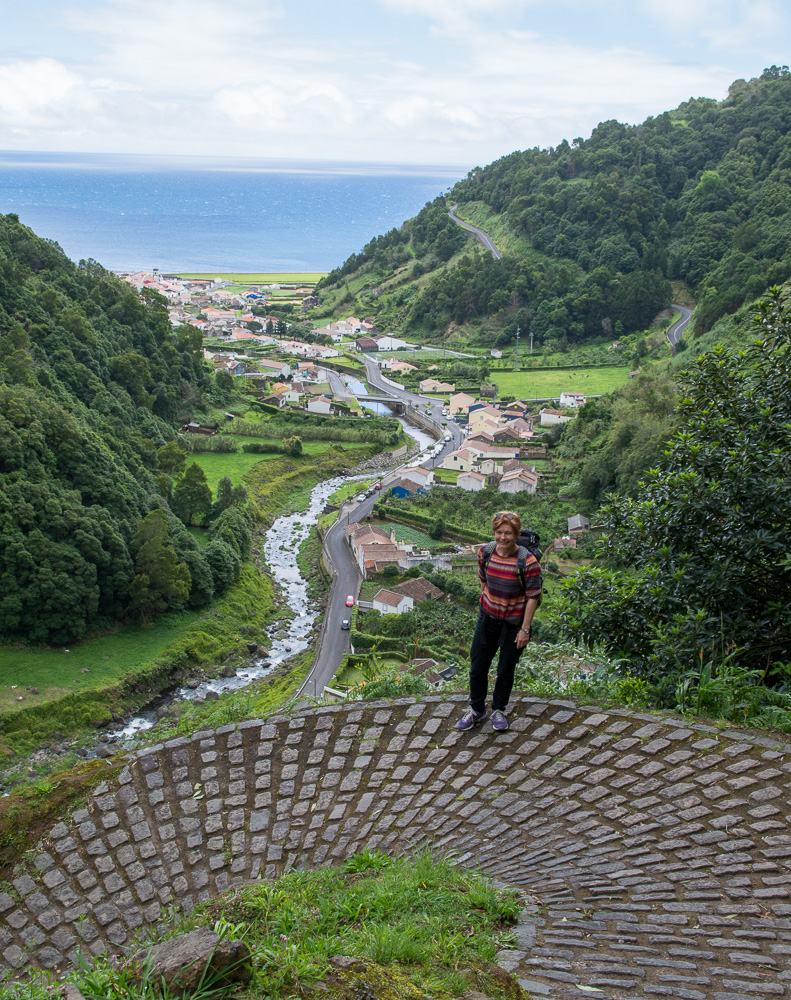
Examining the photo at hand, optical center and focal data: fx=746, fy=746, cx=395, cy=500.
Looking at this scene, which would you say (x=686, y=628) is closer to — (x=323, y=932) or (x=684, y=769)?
(x=684, y=769)

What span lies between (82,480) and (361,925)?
24.2 metres

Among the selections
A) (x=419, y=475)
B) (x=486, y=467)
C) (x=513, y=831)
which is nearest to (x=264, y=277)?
(x=486, y=467)

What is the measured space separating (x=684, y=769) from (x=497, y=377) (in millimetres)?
53935

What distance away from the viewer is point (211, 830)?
13.9ft

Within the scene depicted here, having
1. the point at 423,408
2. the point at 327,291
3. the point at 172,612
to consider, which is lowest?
the point at 172,612

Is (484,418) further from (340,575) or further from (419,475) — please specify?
(340,575)

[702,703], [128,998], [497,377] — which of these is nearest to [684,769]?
[702,703]

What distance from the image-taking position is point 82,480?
25.0 metres

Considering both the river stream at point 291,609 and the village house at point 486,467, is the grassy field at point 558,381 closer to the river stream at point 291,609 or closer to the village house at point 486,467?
the village house at point 486,467

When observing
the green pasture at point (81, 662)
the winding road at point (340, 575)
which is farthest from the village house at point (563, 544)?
the green pasture at point (81, 662)

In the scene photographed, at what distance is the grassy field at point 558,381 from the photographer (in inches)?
2013

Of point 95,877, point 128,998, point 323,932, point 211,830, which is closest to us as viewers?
point 128,998

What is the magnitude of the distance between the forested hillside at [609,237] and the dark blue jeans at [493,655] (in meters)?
48.2

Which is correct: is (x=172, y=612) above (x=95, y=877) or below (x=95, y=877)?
below
